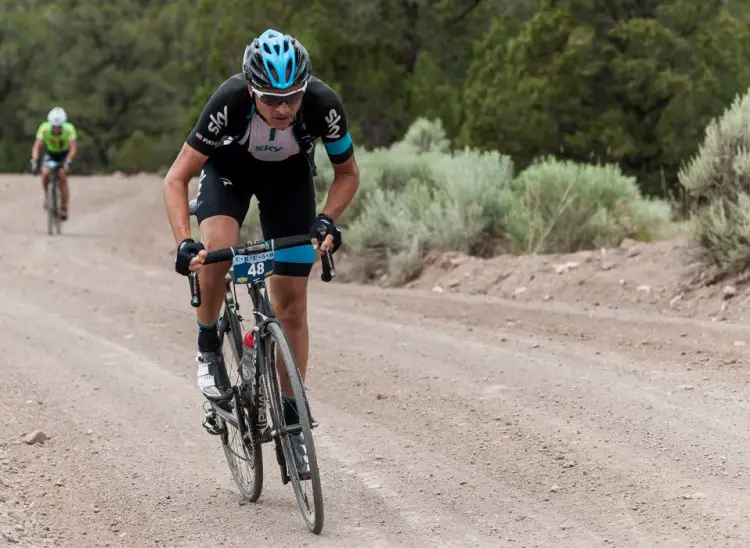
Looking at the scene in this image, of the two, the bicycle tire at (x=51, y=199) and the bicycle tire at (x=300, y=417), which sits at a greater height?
the bicycle tire at (x=51, y=199)

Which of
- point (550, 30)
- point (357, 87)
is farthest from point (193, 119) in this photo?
point (550, 30)

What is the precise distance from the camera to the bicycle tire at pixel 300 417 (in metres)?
5.05

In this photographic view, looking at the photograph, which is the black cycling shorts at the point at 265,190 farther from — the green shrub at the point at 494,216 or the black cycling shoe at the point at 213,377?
the green shrub at the point at 494,216

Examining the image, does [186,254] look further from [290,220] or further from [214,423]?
[214,423]

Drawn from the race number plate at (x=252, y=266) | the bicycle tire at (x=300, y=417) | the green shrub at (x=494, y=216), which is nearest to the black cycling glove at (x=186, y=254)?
the race number plate at (x=252, y=266)

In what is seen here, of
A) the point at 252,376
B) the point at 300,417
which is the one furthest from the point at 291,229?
the point at 300,417

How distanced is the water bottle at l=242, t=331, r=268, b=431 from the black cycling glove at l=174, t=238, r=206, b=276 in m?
0.54

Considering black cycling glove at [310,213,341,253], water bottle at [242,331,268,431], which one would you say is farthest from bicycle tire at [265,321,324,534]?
black cycling glove at [310,213,341,253]

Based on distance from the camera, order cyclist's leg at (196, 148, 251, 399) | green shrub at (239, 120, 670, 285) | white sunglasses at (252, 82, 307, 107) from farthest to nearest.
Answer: green shrub at (239, 120, 670, 285) < cyclist's leg at (196, 148, 251, 399) < white sunglasses at (252, 82, 307, 107)

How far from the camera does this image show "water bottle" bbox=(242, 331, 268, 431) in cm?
556

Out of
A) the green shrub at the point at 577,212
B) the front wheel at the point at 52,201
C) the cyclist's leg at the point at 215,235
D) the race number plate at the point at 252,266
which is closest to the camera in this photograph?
the race number plate at the point at 252,266

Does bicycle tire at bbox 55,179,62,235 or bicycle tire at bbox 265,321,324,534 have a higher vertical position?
bicycle tire at bbox 55,179,62,235

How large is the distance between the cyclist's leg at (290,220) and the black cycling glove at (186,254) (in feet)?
2.04

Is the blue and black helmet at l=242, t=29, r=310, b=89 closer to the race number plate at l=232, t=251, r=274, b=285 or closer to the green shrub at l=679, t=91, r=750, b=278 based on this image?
the race number plate at l=232, t=251, r=274, b=285
